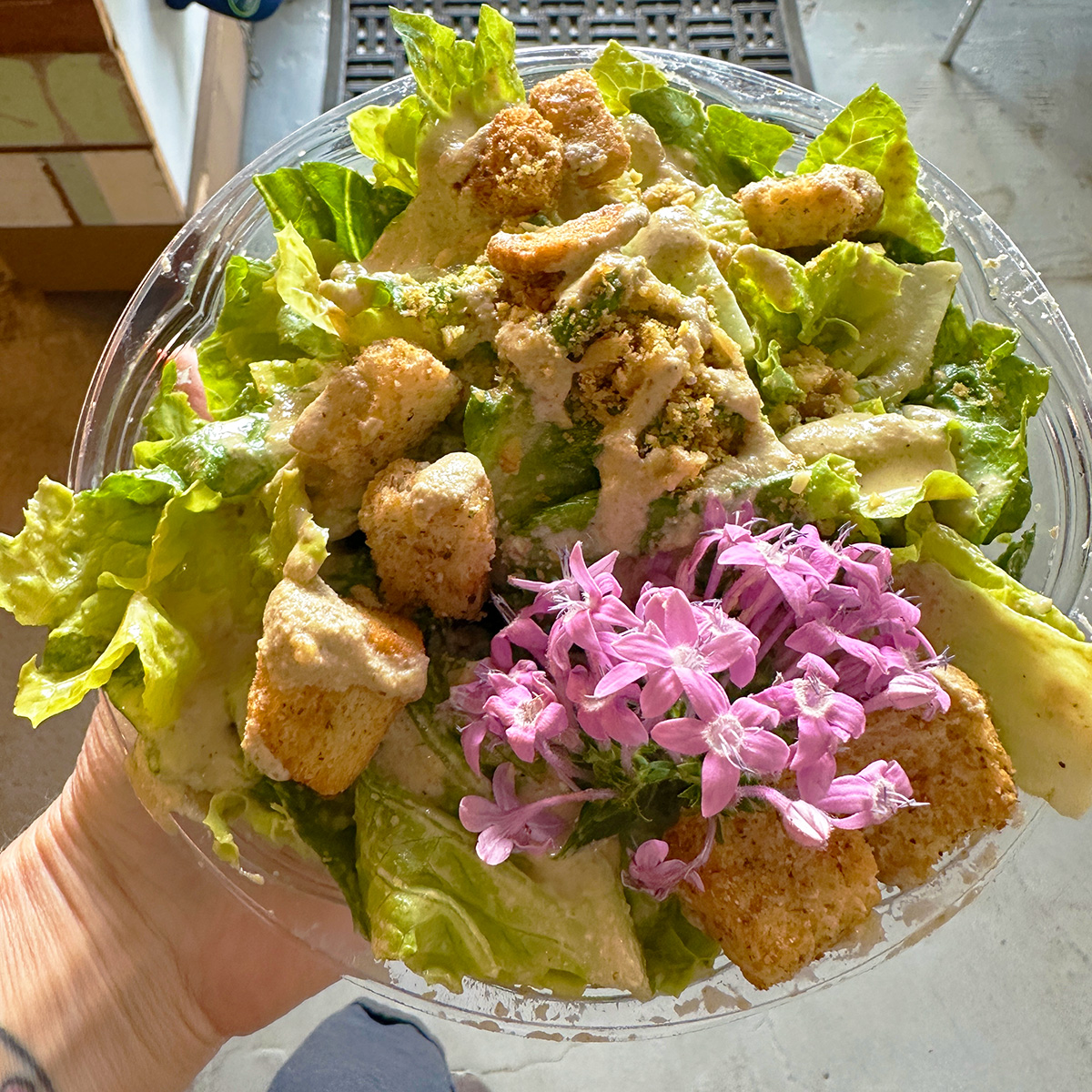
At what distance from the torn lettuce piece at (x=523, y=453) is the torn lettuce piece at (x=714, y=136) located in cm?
56

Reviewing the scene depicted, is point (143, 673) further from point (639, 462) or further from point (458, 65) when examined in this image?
point (458, 65)

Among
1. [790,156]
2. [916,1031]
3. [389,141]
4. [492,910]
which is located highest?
[389,141]

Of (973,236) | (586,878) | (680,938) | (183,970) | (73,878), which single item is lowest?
(183,970)

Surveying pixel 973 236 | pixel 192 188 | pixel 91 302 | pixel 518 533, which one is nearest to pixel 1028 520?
pixel 973 236

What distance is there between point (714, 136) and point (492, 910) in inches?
47.0

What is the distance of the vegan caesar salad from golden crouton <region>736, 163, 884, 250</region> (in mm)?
11

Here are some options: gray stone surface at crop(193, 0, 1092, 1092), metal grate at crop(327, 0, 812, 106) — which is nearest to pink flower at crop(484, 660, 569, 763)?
gray stone surface at crop(193, 0, 1092, 1092)

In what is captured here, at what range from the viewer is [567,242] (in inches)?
45.4

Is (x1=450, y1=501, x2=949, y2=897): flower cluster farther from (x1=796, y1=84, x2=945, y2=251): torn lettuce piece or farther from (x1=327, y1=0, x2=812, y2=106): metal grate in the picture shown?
(x1=327, y1=0, x2=812, y2=106): metal grate

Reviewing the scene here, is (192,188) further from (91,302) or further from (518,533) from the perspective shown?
(518,533)

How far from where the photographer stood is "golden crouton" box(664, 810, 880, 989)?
104 centimetres

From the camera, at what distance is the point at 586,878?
1097mm

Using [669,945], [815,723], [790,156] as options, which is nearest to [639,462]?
[815,723]

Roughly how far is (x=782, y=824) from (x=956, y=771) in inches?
8.9
